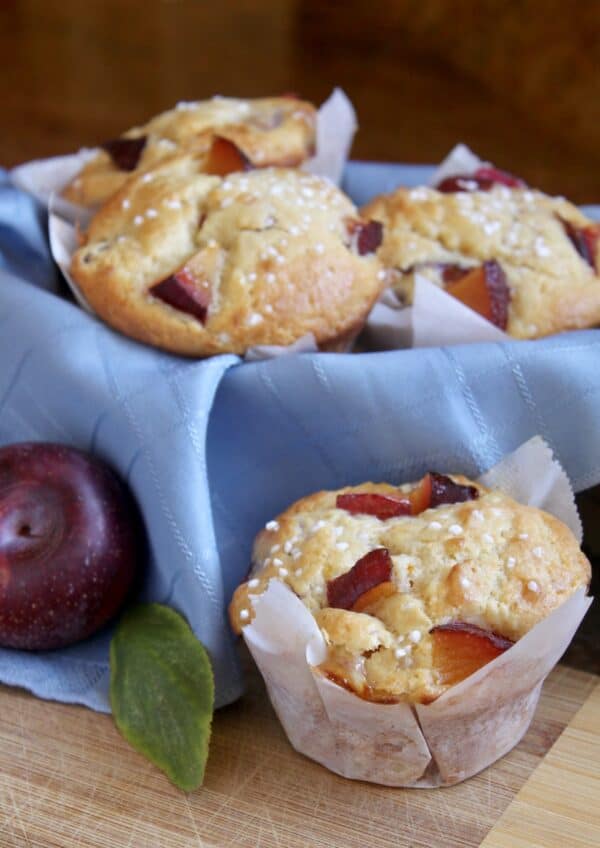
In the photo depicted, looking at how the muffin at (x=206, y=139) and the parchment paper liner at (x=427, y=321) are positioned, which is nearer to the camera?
the parchment paper liner at (x=427, y=321)

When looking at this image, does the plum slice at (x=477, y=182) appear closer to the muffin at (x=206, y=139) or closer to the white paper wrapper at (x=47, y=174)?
the muffin at (x=206, y=139)

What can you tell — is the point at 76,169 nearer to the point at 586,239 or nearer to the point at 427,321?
the point at 427,321

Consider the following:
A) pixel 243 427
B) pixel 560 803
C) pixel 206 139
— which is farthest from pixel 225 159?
pixel 560 803

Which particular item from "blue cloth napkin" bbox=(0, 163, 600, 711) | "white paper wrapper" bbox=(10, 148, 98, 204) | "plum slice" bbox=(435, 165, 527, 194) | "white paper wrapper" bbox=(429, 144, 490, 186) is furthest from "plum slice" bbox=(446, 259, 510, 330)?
"white paper wrapper" bbox=(10, 148, 98, 204)

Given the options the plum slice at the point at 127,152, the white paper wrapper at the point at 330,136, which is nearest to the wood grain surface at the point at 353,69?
the white paper wrapper at the point at 330,136

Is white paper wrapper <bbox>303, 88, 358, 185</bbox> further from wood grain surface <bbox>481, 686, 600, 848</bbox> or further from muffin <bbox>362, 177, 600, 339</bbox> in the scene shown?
wood grain surface <bbox>481, 686, 600, 848</bbox>
